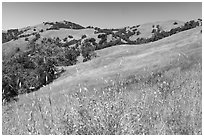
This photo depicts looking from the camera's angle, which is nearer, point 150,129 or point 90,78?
point 150,129

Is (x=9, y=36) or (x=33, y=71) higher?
(x=33, y=71)

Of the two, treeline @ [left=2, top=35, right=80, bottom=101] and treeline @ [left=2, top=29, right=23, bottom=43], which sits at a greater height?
treeline @ [left=2, top=35, right=80, bottom=101]

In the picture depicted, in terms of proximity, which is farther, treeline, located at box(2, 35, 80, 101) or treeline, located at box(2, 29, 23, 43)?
treeline, located at box(2, 29, 23, 43)

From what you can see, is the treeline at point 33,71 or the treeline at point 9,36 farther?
the treeline at point 9,36

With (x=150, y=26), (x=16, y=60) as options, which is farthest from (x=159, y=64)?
(x=150, y=26)

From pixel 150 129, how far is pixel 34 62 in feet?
104

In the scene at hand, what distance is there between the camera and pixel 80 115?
6.06 m

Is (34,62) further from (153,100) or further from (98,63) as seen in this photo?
(153,100)

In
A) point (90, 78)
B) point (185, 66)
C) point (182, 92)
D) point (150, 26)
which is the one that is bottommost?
point (150, 26)

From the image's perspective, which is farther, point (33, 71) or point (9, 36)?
point (9, 36)

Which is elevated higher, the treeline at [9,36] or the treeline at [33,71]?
the treeline at [33,71]

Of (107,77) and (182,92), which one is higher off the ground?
(182,92)

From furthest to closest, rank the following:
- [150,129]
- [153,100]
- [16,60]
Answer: [16,60], [153,100], [150,129]

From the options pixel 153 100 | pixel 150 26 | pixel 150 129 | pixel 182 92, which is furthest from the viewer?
pixel 150 26
